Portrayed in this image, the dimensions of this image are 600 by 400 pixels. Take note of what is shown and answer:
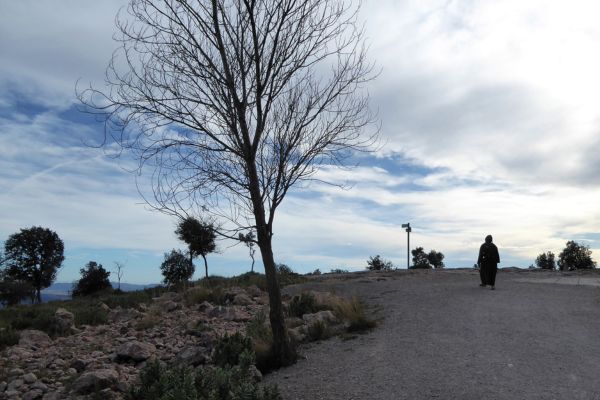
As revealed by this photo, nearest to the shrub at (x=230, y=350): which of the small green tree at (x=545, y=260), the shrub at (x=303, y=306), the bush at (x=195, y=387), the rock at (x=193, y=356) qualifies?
the rock at (x=193, y=356)

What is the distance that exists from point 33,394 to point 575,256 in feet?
140

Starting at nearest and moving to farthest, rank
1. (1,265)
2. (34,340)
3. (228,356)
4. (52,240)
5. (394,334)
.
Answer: (228,356) → (394,334) → (34,340) → (1,265) → (52,240)

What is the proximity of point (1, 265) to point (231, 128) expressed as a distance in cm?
3731

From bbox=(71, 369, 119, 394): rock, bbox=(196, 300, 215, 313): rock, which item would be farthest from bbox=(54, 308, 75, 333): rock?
bbox=(71, 369, 119, 394): rock

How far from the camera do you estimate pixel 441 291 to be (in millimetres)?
15477

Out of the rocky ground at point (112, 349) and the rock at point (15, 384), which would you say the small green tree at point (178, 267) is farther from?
the rock at point (15, 384)

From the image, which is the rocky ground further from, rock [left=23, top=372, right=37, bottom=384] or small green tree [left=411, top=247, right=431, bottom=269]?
small green tree [left=411, top=247, right=431, bottom=269]

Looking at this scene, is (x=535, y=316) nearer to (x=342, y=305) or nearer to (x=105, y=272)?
(x=342, y=305)

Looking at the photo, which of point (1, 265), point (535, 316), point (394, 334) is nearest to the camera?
point (394, 334)

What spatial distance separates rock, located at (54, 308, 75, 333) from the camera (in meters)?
13.1

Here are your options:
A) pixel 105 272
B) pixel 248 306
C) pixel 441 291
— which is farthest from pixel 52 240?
pixel 441 291

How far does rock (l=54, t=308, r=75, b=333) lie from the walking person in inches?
495

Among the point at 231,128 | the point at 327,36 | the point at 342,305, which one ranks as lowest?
the point at 342,305

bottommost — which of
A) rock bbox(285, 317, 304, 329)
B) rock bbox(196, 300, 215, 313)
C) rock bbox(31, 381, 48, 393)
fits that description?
rock bbox(31, 381, 48, 393)
